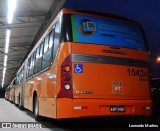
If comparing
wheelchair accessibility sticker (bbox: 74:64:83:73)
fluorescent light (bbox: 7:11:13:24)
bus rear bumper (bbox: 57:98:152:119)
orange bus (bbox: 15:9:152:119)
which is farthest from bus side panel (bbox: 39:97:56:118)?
fluorescent light (bbox: 7:11:13:24)

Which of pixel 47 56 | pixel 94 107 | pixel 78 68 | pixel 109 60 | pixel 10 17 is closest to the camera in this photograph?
pixel 94 107

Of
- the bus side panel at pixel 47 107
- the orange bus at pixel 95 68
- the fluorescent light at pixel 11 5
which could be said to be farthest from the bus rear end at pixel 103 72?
the fluorescent light at pixel 11 5

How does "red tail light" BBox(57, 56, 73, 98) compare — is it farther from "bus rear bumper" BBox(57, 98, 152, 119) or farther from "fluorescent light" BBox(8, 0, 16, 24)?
"fluorescent light" BBox(8, 0, 16, 24)

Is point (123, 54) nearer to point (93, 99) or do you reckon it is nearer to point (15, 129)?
point (93, 99)

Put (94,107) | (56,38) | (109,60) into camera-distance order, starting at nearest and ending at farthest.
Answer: (94,107) < (109,60) < (56,38)

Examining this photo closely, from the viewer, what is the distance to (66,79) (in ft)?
20.8

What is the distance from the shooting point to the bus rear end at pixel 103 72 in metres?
6.30

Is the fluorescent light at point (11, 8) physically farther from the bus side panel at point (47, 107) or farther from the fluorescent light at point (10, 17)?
the bus side panel at point (47, 107)

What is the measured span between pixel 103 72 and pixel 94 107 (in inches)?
32.8

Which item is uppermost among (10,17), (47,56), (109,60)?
(10,17)

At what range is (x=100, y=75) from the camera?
6598 millimetres

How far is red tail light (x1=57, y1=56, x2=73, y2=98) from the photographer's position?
20.5 feet

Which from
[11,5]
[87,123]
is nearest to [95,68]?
[87,123]

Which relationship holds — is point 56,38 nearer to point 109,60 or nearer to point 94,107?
point 109,60
